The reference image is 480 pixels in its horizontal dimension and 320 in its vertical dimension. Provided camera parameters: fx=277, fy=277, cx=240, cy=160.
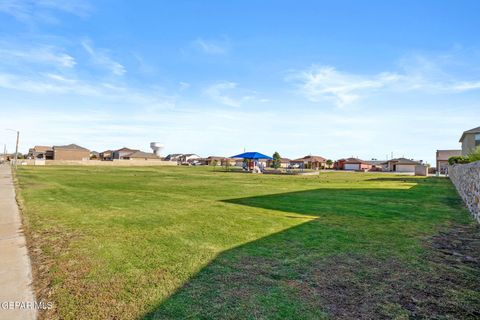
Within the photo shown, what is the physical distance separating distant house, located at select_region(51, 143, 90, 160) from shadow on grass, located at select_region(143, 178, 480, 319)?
85.8m

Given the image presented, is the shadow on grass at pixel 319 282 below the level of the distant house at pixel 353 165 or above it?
below

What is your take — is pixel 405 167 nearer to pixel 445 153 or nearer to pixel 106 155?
pixel 445 153

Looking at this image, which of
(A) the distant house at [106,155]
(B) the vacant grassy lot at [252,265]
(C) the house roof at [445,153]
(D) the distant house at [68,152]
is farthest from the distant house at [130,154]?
(B) the vacant grassy lot at [252,265]

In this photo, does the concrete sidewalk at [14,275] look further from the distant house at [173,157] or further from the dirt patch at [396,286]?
the distant house at [173,157]

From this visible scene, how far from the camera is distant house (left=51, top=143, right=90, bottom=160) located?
75438mm

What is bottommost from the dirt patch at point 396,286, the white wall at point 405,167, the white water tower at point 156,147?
the dirt patch at point 396,286

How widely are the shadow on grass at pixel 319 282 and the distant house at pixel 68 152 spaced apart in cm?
8585

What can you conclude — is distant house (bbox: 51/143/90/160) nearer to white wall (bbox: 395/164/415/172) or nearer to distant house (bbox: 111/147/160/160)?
distant house (bbox: 111/147/160/160)

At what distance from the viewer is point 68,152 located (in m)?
76.7

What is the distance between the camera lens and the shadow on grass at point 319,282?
2.79m

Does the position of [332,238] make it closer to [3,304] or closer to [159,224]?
[159,224]

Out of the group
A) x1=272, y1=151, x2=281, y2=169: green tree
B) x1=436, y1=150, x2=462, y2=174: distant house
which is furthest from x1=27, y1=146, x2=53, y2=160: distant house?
x1=436, y1=150, x2=462, y2=174: distant house

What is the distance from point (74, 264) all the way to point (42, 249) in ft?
3.82

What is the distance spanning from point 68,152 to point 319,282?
87938mm
